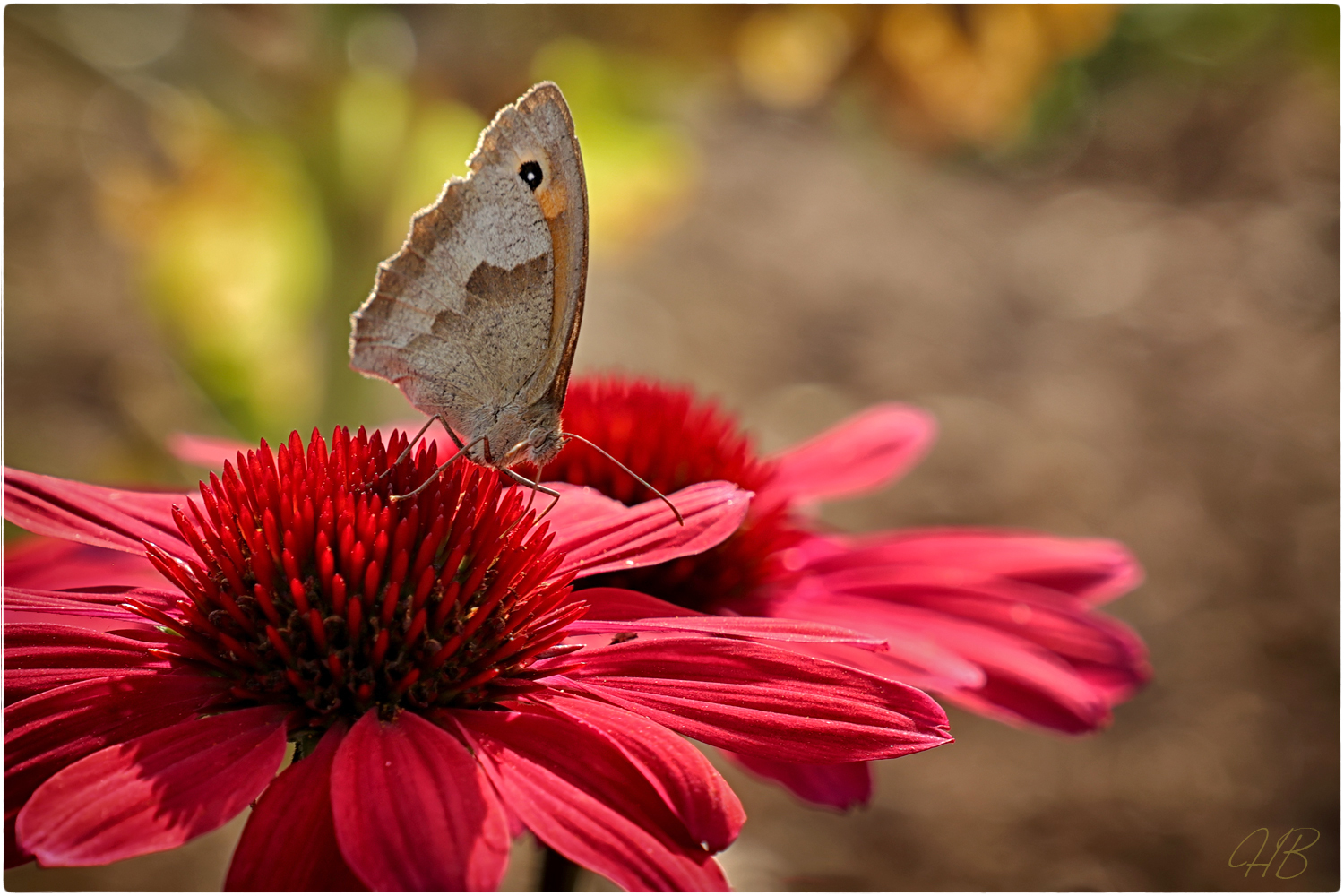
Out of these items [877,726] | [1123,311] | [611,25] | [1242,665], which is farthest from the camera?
[1123,311]

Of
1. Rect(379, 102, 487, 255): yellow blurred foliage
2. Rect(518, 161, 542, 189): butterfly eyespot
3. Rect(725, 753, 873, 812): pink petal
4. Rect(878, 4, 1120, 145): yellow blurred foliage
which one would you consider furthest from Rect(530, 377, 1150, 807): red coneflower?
Rect(379, 102, 487, 255): yellow blurred foliage

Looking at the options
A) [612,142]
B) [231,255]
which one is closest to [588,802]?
[612,142]

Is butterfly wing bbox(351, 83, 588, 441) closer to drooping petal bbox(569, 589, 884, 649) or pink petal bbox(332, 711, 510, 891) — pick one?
drooping petal bbox(569, 589, 884, 649)

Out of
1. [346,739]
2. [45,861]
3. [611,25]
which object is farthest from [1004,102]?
[45,861]

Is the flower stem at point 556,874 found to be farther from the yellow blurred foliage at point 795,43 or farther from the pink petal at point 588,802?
the yellow blurred foliage at point 795,43

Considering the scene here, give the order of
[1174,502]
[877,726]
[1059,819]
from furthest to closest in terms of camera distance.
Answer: [1174,502], [1059,819], [877,726]

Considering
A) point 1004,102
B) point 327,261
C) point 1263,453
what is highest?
point 1004,102

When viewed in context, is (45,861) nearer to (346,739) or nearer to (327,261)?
(346,739)
